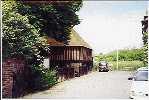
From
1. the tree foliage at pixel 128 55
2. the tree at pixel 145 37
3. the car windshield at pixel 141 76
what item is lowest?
the car windshield at pixel 141 76

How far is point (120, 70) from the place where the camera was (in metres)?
16.6

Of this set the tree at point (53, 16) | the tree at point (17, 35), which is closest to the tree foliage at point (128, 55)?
the tree at point (53, 16)

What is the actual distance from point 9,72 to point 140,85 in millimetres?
3533

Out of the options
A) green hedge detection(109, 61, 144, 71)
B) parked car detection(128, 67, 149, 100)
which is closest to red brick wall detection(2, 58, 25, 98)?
green hedge detection(109, 61, 144, 71)

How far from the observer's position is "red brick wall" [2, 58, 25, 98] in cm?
1677

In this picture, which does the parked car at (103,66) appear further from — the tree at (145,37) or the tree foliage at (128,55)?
the tree at (145,37)

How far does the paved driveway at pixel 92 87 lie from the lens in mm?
16516

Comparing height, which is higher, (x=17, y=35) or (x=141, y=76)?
(x=17, y=35)

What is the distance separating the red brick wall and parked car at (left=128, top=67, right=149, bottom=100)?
3.03 metres

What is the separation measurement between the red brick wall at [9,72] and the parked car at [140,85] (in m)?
Result: 3.03

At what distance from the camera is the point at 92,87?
16656 mm

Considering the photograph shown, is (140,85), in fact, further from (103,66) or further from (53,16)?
(53,16)

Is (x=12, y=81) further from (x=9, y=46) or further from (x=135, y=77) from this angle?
(x=135, y=77)

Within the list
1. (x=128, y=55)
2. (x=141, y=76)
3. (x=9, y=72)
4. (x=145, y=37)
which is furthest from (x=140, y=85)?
(x=9, y=72)
